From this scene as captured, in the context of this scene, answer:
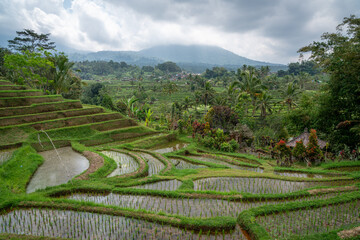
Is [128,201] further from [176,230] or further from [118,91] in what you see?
[118,91]

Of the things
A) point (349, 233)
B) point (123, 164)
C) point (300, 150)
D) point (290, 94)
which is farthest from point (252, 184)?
point (290, 94)

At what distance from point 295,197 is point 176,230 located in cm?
481

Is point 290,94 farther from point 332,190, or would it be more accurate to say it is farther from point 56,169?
point 56,169

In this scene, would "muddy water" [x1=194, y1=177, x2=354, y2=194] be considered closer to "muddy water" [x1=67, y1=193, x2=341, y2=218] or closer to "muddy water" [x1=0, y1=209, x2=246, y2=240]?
"muddy water" [x1=67, y1=193, x2=341, y2=218]

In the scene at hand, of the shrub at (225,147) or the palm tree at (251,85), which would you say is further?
the palm tree at (251,85)

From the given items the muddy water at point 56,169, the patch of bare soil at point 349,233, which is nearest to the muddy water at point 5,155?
the muddy water at point 56,169

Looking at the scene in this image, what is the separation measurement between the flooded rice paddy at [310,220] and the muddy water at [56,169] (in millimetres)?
8268

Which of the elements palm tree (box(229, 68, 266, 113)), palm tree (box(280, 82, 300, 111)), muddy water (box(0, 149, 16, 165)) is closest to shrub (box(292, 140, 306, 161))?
palm tree (box(229, 68, 266, 113))

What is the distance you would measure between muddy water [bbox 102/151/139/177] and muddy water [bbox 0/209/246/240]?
3.92 m

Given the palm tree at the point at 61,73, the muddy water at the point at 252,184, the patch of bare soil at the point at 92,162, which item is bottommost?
the muddy water at the point at 252,184

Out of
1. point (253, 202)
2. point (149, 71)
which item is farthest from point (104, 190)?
point (149, 71)

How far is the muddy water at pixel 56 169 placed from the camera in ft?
31.0

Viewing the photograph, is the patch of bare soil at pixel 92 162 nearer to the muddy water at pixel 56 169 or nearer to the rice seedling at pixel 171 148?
the muddy water at pixel 56 169

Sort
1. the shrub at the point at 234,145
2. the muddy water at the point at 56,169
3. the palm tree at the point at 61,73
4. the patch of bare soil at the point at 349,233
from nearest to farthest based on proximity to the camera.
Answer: the patch of bare soil at the point at 349,233
the muddy water at the point at 56,169
the shrub at the point at 234,145
the palm tree at the point at 61,73
